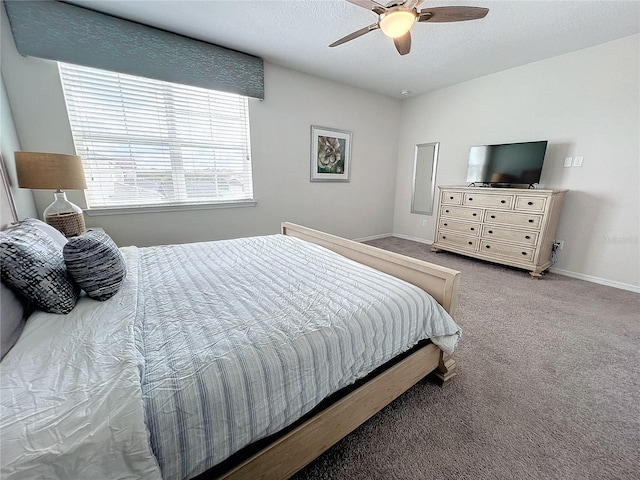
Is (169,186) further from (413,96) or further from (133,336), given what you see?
(413,96)

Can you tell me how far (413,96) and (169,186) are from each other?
416 centimetres

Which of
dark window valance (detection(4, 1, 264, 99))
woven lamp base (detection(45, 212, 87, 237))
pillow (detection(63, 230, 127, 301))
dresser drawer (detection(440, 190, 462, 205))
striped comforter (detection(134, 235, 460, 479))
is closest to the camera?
striped comforter (detection(134, 235, 460, 479))

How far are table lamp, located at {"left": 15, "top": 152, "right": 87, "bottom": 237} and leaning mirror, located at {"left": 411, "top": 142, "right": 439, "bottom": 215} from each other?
14.9ft

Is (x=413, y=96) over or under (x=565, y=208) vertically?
over

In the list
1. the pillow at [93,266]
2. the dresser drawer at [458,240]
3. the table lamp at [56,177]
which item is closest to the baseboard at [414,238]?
the dresser drawer at [458,240]

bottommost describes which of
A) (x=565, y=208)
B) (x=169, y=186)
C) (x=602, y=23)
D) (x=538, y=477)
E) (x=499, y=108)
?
(x=538, y=477)

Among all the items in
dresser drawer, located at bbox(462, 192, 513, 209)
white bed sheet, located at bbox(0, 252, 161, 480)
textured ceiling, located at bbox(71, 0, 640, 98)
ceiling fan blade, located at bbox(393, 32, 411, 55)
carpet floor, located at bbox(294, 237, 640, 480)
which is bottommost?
carpet floor, located at bbox(294, 237, 640, 480)

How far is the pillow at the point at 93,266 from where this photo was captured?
3.47 ft

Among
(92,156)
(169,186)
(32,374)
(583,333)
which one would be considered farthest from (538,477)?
(92,156)

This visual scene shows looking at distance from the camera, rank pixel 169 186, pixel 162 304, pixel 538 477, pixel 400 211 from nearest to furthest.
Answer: pixel 538 477 < pixel 162 304 < pixel 169 186 < pixel 400 211

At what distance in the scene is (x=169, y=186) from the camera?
2.86 m

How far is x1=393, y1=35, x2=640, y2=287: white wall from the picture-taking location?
2.66 metres

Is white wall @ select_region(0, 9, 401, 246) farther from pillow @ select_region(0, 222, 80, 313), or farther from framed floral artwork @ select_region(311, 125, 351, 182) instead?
pillow @ select_region(0, 222, 80, 313)

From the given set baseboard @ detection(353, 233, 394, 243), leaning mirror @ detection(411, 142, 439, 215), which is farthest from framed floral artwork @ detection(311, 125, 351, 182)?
leaning mirror @ detection(411, 142, 439, 215)
